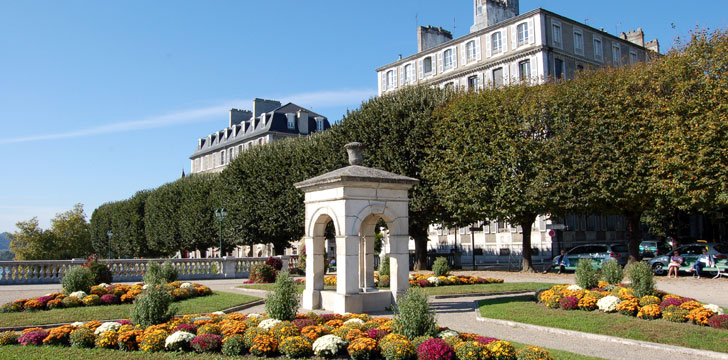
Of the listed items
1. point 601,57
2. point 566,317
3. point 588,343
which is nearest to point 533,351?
point 588,343

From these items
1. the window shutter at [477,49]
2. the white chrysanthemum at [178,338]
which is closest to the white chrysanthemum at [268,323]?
the white chrysanthemum at [178,338]

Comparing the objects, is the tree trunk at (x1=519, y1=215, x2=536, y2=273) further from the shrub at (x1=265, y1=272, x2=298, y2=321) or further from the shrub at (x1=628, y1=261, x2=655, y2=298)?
the shrub at (x1=265, y1=272, x2=298, y2=321)

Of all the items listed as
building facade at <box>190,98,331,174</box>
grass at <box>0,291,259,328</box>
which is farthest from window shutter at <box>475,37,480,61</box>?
grass at <box>0,291,259,328</box>

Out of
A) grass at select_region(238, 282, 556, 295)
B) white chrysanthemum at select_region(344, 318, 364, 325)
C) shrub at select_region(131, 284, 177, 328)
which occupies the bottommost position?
grass at select_region(238, 282, 556, 295)

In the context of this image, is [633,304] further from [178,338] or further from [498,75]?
[498,75]

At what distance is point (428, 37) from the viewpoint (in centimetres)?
6319

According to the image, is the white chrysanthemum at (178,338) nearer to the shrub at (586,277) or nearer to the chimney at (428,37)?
the shrub at (586,277)

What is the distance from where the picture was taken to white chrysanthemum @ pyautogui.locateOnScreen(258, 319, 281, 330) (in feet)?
40.6

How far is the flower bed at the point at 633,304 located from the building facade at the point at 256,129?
2289 inches

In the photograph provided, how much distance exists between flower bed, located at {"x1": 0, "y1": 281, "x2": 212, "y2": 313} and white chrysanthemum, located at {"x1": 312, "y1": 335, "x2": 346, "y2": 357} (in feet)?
30.1

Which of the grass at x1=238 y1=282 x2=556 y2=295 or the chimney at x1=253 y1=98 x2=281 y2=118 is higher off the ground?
the chimney at x1=253 y1=98 x2=281 y2=118

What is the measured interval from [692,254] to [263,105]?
66.3m

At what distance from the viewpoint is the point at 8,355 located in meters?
11.2

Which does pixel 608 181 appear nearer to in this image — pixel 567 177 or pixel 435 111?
pixel 567 177
